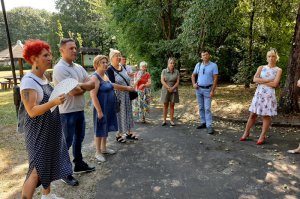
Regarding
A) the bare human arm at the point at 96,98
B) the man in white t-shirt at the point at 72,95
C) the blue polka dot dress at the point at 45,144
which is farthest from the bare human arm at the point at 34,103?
the bare human arm at the point at 96,98

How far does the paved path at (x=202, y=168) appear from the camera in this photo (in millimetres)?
3846

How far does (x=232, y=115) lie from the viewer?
26.6ft

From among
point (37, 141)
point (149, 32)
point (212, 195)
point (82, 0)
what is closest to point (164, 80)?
point (212, 195)

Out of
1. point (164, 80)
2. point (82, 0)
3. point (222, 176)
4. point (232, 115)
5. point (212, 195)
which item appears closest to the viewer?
point (212, 195)

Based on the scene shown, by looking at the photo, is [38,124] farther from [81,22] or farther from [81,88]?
[81,22]

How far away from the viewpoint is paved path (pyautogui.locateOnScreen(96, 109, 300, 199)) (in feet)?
12.6

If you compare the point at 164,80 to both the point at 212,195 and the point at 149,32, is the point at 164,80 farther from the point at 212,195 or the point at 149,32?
the point at 149,32

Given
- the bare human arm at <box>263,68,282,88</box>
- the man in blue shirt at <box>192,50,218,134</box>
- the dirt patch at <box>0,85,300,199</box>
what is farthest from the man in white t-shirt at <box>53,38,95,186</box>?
the bare human arm at <box>263,68,282,88</box>

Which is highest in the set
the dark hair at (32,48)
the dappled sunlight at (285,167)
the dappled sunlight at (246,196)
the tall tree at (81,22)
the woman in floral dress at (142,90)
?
the tall tree at (81,22)

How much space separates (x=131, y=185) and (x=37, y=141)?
1648 millimetres

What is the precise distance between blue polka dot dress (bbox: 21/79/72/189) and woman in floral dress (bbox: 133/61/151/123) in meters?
4.65

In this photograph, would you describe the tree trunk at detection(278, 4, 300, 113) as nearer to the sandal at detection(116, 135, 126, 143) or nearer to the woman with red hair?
the sandal at detection(116, 135, 126, 143)

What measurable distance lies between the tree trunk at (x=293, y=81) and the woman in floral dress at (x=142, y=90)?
373 centimetres

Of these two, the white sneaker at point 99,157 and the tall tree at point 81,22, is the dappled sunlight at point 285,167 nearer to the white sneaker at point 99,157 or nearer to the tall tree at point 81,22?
the white sneaker at point 99,157
